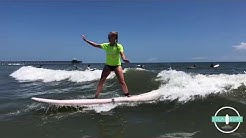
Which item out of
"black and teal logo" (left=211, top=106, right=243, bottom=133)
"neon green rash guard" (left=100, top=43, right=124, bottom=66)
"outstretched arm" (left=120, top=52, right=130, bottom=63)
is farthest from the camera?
"neon green rash guard" (left=100, top=43, right=124, bottom=66)

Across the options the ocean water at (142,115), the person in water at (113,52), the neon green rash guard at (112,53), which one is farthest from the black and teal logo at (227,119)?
the neon green rash guard at (112,53)

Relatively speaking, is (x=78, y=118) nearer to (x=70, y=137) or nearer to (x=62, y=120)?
(x=62, y=120)

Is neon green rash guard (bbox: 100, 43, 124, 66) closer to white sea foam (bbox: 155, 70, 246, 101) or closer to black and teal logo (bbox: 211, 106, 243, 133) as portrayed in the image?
white sea foam (bbox: 155, 70, 246, 101)

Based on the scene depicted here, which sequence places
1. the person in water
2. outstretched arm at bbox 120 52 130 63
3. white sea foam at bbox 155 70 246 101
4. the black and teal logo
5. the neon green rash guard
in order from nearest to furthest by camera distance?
the black and teal logo
outstretched arm at bbox 120 52 130 63
the person in water
the neon green rash guard
white sea foam at bbox 155 70 246 101

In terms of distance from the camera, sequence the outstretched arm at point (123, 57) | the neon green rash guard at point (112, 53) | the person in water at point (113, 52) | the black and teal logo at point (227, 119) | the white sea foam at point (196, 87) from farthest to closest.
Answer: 1. the white sea foam at point (196, 87)
2. the neon green rash guard at point (112, 53)
3. the person in water at point (113, 52)
4. the outstretched arm at point (123, 57)
5. the black and teal logo at point (227, 119)

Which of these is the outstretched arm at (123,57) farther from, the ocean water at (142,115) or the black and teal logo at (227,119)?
the black and teal logo at (227,119)

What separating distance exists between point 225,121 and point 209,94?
9.49 ft

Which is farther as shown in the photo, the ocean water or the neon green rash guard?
the neon green rash guard

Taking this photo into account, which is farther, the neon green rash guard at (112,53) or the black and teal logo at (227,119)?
the neon green rash guard at (112,53)

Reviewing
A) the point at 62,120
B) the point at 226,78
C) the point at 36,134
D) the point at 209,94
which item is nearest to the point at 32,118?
the point at 62,120

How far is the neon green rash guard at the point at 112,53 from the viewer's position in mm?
10469

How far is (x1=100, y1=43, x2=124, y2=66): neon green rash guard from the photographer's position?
1047 centimetres

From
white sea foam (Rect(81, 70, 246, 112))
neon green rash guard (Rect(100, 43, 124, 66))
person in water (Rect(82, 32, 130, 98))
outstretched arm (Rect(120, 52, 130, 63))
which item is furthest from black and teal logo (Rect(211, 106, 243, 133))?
neon green rash guard (Rect(100, 43, 124, 66))

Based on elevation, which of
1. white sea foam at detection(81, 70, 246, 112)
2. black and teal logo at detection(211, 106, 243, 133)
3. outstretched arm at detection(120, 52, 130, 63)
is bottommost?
black and teal logo at detection(211, 106, 243, 133)
